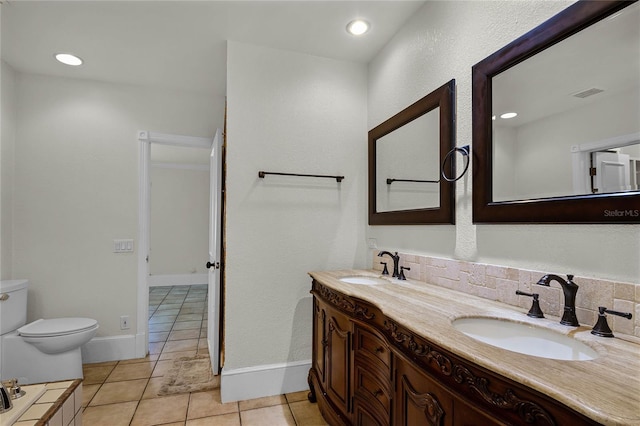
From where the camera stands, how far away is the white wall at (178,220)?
6.11 metres

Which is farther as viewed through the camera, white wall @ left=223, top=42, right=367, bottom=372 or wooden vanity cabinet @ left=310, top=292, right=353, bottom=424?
white wall @ left=223, top=42, right=367, bottom=372

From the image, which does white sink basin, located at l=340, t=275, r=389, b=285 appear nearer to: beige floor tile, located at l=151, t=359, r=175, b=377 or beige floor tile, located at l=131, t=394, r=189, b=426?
beige floor tile, located at l=131, t=394, r=189, b=426

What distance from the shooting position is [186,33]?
214 centimetres

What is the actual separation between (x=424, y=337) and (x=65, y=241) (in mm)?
3204

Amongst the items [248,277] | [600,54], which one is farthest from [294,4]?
[248,277]

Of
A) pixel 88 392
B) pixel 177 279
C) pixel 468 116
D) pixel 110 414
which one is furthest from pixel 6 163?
pixel 177 279

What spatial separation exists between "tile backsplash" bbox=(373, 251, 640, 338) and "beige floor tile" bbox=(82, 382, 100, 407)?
8.05 feet

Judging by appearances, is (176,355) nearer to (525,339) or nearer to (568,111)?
(525,339)

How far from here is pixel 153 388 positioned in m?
2.37

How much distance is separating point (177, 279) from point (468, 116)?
243 inches

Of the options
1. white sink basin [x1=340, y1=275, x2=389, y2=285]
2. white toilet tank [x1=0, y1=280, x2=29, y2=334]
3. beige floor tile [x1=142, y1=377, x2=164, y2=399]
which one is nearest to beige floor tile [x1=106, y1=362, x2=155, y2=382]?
beige floor tile [x1=142, y1=377, x2=164, y2=399]

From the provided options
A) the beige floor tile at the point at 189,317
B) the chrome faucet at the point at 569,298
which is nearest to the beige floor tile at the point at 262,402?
the chrome faucet at the point at 569,298

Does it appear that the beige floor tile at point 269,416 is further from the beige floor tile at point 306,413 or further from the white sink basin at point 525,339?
the white sink basin at point 525,339

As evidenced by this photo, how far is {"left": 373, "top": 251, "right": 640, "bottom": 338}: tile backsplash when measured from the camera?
95 cm
